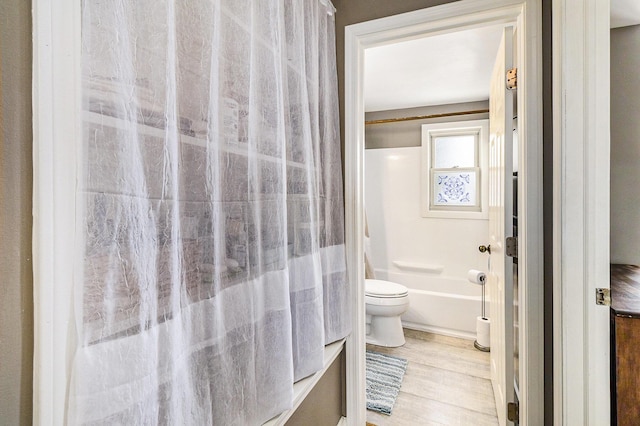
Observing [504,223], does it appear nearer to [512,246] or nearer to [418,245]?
[512,246]

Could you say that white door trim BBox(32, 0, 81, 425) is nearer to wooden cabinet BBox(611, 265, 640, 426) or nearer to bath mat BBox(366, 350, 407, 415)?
wooden cabinet BBox(611, 265, 640, 426)

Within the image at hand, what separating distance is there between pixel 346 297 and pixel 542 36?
145 centimetres

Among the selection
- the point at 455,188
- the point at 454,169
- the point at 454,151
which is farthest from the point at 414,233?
the point at 454,151

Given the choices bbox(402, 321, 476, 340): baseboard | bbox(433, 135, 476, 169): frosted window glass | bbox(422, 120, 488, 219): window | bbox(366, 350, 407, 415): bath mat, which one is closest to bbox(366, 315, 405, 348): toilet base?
bbox(366, 350, 407, 415): bath mat

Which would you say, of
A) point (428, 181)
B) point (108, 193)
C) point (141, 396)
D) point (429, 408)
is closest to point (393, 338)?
point (429, 408)

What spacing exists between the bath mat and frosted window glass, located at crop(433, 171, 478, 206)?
1843 mm

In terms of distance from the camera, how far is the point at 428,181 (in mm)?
3562

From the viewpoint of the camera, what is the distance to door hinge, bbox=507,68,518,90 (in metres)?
1.51

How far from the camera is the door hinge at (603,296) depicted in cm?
109

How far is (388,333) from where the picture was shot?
2771 millimetres

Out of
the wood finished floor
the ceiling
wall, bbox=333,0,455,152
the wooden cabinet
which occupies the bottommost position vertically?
the wood finished floor

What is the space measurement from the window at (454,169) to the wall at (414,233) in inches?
3.4

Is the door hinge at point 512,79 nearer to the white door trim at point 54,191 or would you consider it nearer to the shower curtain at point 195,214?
the shower curtain at point 195,214

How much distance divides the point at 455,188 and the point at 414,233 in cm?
68
